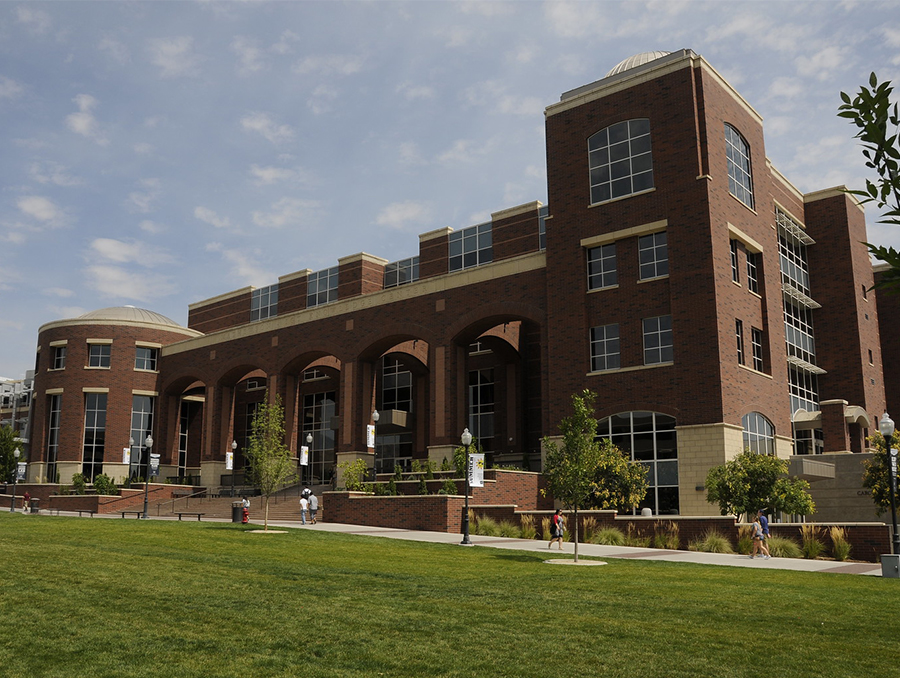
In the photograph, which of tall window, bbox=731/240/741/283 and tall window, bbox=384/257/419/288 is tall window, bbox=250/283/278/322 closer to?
tall window, bbox=384/257/419/288

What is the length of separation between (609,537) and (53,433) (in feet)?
157

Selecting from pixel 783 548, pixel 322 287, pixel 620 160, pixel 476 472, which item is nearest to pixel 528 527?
pixel 476 472

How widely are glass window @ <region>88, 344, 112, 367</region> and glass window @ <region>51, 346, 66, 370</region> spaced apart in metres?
2.00

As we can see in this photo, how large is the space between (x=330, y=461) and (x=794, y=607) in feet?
154

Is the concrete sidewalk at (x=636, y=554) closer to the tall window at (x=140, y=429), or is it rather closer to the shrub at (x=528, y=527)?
the shrub at (x=528, y=527)

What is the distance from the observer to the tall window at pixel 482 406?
4909 cm

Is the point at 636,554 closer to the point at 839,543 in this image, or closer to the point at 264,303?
the point at 839,543

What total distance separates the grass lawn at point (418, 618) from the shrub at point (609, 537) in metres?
9.17

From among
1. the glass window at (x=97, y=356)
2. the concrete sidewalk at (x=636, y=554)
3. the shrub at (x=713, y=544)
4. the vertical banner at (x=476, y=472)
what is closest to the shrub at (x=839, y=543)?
the concrete sidewalk at (x=636, y=554)

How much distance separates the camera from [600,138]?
1565 inches

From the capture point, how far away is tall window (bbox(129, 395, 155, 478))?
62000mm

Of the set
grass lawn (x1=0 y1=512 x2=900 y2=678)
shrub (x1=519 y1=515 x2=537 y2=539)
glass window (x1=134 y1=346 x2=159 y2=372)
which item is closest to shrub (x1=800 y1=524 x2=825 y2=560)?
grass lawn (x1=0 y1=512 x2=900 y2=678)

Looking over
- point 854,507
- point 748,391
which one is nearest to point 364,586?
point 748,391

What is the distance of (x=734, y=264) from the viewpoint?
123 ft
